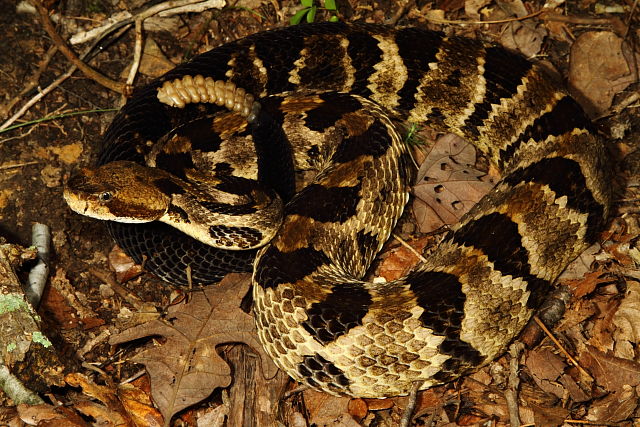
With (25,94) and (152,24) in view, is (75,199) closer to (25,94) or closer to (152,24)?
(25,94)

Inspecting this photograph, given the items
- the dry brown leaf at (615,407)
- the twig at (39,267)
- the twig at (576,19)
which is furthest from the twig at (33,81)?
the dry brown leaf at (615,407)

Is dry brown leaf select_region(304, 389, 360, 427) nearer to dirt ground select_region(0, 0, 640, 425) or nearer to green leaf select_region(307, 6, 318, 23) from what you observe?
dirt ground select_region(0, 0, 640, 425)

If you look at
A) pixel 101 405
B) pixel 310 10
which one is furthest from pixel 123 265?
pixel 310 10

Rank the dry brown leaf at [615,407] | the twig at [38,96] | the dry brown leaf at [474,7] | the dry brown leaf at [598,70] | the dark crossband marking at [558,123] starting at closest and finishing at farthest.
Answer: the dry brown leaf at [615,407] → the dark crossband marking at [558,123] → the twig at [38,96] → the dry brown leaf at [598,70] → the dry brown leaf at [474,7]

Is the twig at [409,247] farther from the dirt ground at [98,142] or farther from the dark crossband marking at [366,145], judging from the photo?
the dirt ground at [98,142]

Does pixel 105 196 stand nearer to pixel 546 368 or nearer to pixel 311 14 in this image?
pixel 311 14
